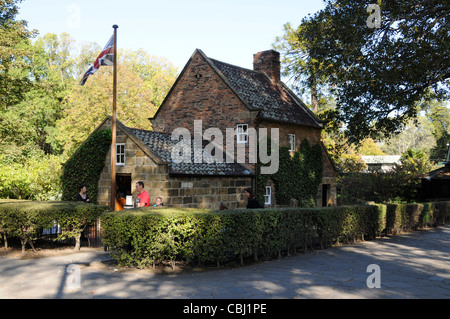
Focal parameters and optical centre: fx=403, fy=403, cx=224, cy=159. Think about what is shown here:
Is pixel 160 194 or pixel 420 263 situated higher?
pixel 160 194

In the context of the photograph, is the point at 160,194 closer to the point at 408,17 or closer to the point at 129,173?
the point at 129,173

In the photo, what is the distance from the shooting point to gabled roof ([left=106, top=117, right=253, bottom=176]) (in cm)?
1782

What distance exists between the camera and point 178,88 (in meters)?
26.6

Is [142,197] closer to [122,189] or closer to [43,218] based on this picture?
[43,218]

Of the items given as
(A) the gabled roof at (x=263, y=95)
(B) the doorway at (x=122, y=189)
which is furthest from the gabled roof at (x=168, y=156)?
(A) the gabled roof at (x=263, y=95)

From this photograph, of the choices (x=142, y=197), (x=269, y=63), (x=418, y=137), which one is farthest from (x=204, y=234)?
(x=418, y=137)

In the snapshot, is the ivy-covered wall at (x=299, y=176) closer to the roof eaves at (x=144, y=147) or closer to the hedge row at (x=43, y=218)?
the roof eaves at (x=144, y=147)

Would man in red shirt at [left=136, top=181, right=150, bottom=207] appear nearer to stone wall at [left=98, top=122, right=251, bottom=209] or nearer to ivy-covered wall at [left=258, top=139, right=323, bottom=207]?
stone wall at [left=98, top=122, right=251, bottom=209]

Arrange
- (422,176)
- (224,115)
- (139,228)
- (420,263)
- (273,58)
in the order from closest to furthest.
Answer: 1. (139,228)
2. (420,263)
3. (224,115)
4. (273,58)
5. (422,176)

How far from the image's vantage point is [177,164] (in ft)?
60.5

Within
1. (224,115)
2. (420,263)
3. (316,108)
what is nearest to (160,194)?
(224,115)

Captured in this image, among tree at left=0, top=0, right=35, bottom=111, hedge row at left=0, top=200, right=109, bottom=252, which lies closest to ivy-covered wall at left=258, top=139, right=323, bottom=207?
hedge row at left=0, top=200, right=109, bottom=252

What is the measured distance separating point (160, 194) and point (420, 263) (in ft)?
33.7

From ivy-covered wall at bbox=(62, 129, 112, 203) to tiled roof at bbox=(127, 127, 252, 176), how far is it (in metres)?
1.63
